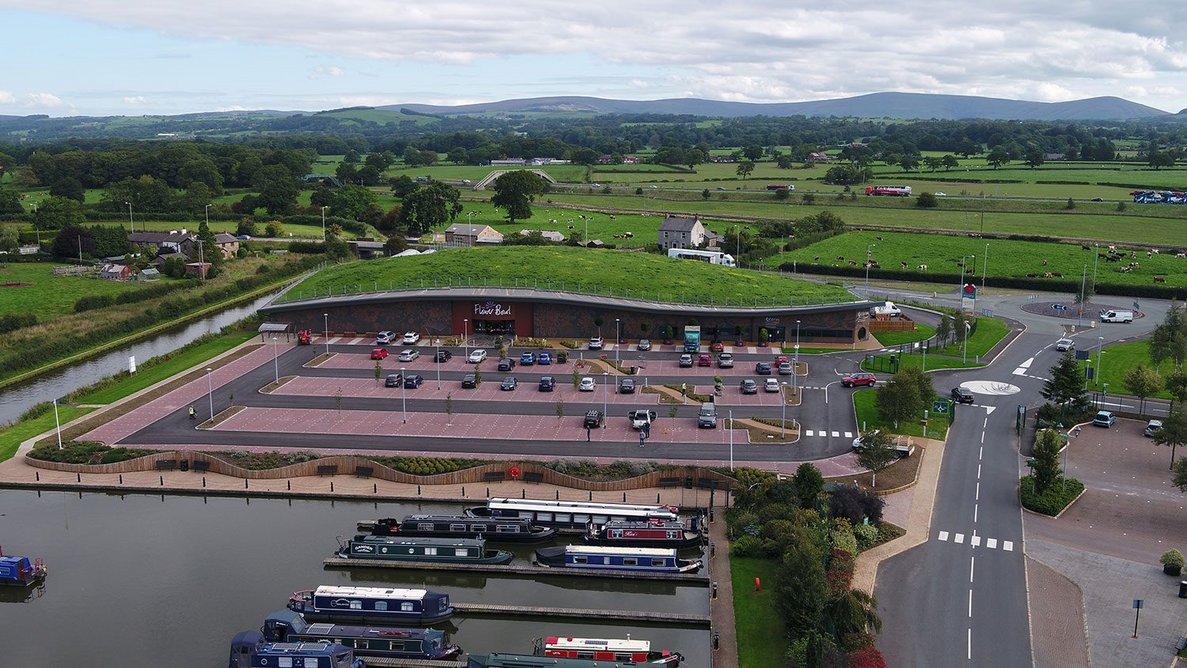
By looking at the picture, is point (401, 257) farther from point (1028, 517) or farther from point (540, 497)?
point (1028, 517)

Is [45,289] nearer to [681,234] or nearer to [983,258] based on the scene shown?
[681,234]

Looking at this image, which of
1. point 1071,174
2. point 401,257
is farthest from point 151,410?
point 1071,174

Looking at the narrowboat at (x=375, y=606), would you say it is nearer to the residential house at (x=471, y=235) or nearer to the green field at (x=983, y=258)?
the green field at (x=983, y=258)

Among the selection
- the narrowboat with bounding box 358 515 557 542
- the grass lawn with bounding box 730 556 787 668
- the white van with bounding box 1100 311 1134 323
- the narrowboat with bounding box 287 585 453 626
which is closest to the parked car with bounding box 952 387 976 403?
the grass lawn with bounding box 730 556 787 668

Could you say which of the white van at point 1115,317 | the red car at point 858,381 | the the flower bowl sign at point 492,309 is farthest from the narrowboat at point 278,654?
the white van at point 1115,317

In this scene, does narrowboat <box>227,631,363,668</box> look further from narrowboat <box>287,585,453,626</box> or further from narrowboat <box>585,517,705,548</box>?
narrowboat <box>585,517,705,548</box>
